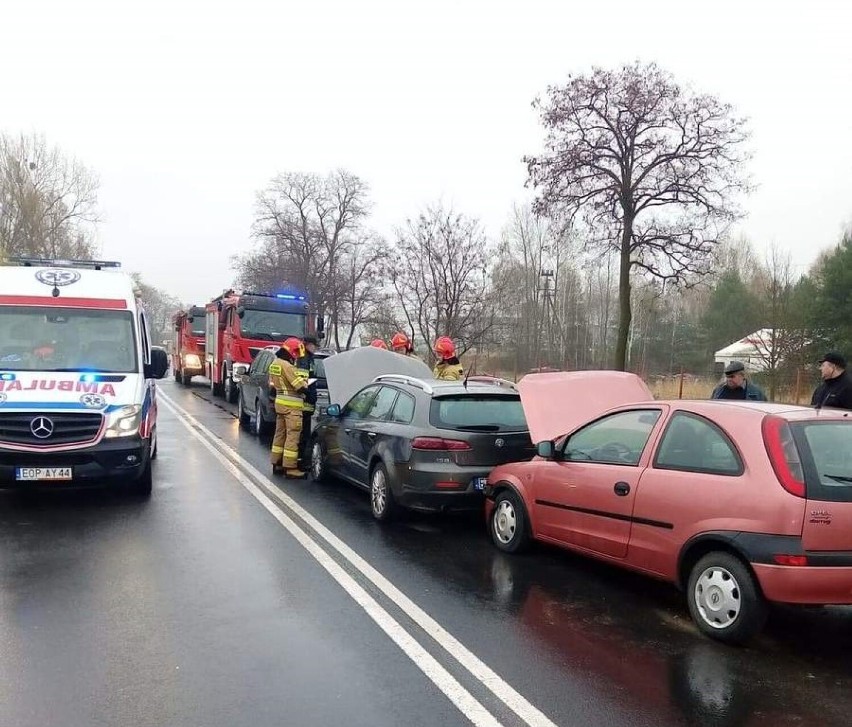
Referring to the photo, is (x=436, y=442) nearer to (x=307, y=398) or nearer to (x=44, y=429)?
(x=44, y=429)

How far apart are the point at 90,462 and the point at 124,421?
1.74 ft

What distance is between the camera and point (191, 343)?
28266mm

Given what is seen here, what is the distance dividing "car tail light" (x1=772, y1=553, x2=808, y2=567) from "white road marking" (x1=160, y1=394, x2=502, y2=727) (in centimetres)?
193

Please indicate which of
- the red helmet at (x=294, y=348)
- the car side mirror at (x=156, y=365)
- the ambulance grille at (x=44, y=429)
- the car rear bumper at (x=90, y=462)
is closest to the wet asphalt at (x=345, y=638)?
the car rear bumper at (x=90, y=462)

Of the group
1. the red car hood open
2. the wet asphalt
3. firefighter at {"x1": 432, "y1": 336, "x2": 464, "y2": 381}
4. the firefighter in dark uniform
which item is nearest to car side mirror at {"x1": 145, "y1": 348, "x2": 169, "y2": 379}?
the wet asphalt

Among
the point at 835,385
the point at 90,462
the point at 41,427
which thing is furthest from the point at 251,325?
the point at 835,385

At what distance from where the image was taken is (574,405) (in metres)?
6.74

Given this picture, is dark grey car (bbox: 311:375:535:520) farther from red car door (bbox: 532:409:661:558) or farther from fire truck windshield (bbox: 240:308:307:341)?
fire truck windshield (bbox: 240:308:307:341)

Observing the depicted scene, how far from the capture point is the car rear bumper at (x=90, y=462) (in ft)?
23.9

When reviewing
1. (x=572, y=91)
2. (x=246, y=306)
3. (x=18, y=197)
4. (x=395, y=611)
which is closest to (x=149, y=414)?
(x=395, y=611)

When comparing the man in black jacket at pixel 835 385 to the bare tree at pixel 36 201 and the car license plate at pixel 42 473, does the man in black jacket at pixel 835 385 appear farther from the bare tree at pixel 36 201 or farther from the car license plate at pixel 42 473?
the bare tree at pixel 36 201

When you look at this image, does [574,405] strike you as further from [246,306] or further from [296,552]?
[246,306]

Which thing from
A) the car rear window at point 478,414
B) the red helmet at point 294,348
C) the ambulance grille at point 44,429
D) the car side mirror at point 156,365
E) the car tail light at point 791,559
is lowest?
the car tail light at point 791,559

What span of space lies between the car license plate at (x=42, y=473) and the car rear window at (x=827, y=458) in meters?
6.59
